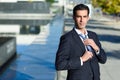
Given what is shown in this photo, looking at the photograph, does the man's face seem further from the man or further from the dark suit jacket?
the dark suit jacket

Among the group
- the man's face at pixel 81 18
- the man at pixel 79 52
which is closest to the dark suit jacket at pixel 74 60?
the man at pixel 79 52

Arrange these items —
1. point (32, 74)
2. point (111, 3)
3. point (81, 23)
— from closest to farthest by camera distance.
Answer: point (81, 23) < point (32, 74) < point (111, 3)

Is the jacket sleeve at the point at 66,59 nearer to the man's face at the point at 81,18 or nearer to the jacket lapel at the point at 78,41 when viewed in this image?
the jacket lapel at the point at 78,41

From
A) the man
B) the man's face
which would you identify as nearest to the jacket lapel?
the man

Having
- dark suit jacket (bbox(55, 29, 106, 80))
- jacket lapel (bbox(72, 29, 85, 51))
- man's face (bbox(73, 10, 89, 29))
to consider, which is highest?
man's face (bbox(73, 10, 89, 29))

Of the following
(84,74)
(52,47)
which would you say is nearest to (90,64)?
(84,74)

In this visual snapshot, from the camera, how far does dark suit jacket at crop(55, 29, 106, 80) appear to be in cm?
396

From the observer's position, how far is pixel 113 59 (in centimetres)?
1631

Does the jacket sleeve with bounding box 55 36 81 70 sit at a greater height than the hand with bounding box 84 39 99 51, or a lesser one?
lesser

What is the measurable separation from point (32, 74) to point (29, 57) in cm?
317

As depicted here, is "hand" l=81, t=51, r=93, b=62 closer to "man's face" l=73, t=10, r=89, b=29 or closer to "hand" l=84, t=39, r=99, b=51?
"hand" l=84, t=39, r=99, b=51

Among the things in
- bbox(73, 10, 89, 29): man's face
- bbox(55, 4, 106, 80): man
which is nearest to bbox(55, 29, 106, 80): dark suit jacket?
bbox(55, 4, 106, 80): man

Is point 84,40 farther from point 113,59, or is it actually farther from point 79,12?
point 113,59

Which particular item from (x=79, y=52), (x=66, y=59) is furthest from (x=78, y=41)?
(x=66, y=59)
